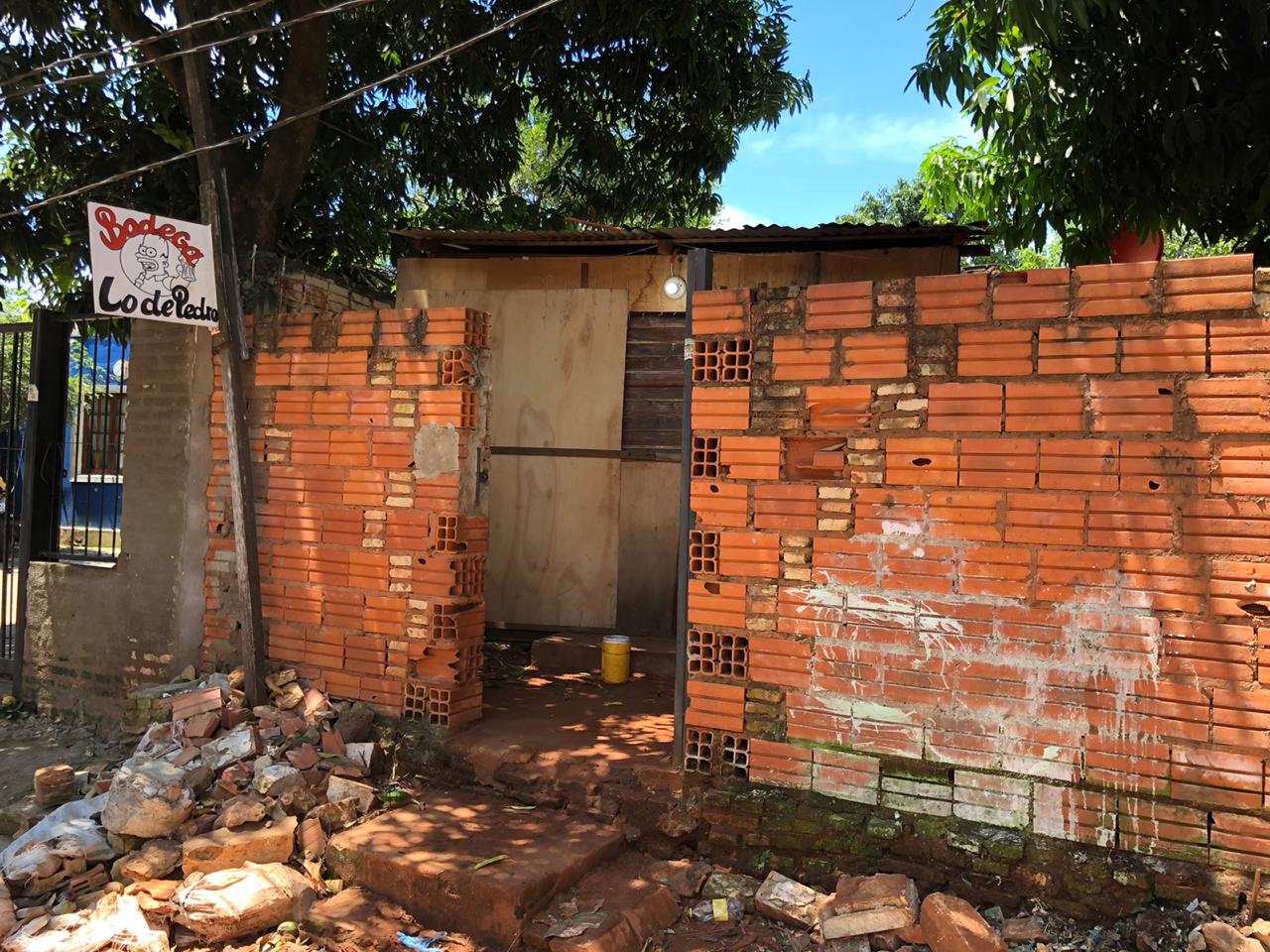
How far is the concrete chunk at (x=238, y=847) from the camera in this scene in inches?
144

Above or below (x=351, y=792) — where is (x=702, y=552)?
above

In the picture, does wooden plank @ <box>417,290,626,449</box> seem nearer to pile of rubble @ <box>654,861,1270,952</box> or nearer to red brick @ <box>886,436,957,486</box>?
red brick @ <box>886,436,957,486</box>

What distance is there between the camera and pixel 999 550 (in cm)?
335

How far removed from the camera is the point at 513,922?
10.7 feet

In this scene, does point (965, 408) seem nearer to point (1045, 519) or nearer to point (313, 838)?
point (1045, 519)

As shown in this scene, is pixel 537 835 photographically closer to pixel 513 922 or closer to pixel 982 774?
pixel 513 922

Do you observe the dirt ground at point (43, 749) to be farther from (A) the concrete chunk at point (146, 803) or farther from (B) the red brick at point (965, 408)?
(B) the red brick at point (965, 408)

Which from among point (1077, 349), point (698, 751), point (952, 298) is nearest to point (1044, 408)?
point (1077, 349)

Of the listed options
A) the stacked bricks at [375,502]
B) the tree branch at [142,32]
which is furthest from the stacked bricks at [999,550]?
the tree branch at [142,32]

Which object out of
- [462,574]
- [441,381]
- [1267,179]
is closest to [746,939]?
[462,574]

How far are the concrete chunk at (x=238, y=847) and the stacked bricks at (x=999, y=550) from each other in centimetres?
186

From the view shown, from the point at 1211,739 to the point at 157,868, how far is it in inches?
167

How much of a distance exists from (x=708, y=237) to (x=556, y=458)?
2.08 meters

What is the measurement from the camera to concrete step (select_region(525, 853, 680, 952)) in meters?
3.16
